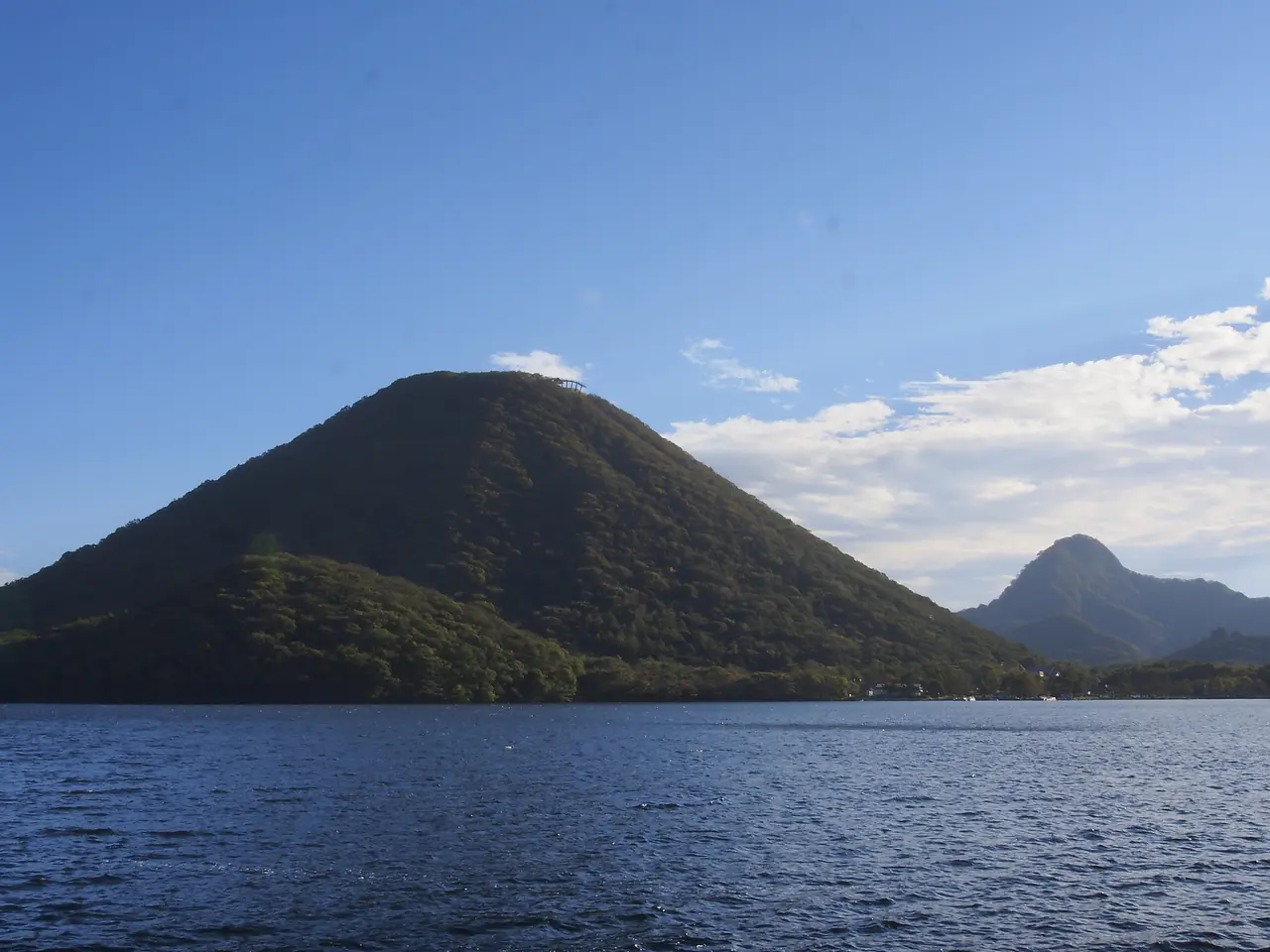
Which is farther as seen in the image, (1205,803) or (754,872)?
(1205,803)

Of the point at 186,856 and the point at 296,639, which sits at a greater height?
the point at 296,639

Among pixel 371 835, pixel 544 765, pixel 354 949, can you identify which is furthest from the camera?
pixel 544 765

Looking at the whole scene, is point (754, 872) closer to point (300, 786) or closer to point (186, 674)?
point (300, 786)

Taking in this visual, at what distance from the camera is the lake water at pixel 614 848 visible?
3425 centimetres

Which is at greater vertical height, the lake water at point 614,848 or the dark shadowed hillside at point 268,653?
the dark shadowed hillside at point 268,653

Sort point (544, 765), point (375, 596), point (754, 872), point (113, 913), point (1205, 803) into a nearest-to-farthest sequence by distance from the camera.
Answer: point (113, 913) → point (754, 872) → point (1205, 803) → point (544, 765) → point (375, 596)

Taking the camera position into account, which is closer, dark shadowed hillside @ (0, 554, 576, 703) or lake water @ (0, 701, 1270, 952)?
lake water @ (0, 701, 1270, 952)

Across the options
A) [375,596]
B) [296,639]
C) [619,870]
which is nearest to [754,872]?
[619,870]

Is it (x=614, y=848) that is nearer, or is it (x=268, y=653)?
(x=614, y=848)

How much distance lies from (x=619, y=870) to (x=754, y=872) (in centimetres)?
490

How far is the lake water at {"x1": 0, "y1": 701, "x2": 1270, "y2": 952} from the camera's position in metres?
34.2

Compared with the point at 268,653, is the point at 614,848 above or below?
below

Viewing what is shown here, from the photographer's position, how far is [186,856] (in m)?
44.1

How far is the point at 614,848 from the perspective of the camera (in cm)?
4750
